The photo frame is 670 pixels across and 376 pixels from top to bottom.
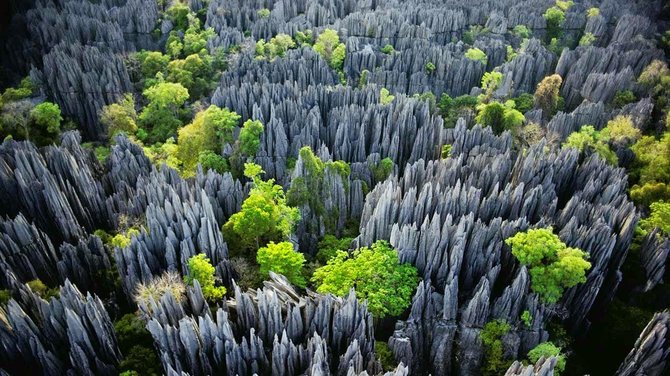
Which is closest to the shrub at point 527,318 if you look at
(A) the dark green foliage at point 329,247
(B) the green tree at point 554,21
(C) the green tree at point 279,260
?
(A) the dark green foliage at point 329,247

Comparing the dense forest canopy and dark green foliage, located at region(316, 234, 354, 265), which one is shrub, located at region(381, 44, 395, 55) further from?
dark green foliage, located at region(316, 234, 354, 265)

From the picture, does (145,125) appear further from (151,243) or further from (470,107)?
(470,107)

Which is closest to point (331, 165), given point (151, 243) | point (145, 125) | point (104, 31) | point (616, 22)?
point (151, 243)

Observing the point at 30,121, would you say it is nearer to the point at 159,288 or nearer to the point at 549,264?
the point at 159,288

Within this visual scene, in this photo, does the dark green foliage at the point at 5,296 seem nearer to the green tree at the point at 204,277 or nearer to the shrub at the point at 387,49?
the green tree at the point at 204,277

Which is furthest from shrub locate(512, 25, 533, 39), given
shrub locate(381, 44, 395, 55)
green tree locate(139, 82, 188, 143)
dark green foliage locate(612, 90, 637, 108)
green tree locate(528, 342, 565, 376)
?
green tree locate(528, 342, 565, 376)
